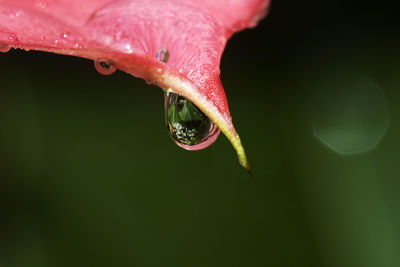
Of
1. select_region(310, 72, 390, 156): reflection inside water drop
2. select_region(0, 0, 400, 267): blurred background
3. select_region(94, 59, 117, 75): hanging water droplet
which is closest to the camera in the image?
select_region(94, 59, 117, 75): hanging water droplet

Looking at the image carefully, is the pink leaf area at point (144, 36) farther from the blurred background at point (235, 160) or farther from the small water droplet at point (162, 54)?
the blurred background at point (235, 160)

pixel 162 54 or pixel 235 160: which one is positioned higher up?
pixel 162 54

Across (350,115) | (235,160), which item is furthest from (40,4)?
(350,115)

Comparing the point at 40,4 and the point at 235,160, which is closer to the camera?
the point at 40,4

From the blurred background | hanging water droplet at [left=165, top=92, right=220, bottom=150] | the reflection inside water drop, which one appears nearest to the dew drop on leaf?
hanging water droplet at [left=165, top=92, right=220, bottom=150]

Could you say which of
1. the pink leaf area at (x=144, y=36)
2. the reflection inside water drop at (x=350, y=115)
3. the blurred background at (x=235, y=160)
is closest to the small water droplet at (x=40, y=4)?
the pink leaf area at (x=144, y=36)

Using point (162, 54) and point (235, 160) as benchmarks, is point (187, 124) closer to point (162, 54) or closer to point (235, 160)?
point (162, 54)

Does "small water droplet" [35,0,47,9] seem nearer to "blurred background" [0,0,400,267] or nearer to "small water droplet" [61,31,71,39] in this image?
"small water droplet" [61,31,71,39]

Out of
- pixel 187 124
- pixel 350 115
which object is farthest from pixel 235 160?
pixel 187 124
